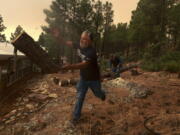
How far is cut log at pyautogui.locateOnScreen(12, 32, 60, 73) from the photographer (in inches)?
155

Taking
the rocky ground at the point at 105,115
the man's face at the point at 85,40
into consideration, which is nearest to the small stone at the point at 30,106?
the rocky ground at the point at 105,115

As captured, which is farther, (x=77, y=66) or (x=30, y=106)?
(x=30, y=106)

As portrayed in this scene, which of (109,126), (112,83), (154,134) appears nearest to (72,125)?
(109,126)

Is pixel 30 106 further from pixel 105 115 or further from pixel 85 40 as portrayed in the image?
pixel 85 40

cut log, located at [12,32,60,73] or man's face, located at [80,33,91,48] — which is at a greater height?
man's face, located at [80,33,91,48]

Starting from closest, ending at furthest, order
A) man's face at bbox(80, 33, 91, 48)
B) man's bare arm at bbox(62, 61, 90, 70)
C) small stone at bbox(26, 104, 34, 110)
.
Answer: man's bare arm at bbox(62, 61, 90, 70)
man's face at bbox(80, 33, 91, 48)
small stone at bbox(26, 104, 34, 110)

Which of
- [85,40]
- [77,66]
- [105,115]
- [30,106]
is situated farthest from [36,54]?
[30,106]

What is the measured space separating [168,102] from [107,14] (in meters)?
33.5

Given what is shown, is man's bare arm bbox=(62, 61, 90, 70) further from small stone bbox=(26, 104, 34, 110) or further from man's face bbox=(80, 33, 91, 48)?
small stone bbox=(26, 104, 34, 110)

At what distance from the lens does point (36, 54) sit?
4.26 m

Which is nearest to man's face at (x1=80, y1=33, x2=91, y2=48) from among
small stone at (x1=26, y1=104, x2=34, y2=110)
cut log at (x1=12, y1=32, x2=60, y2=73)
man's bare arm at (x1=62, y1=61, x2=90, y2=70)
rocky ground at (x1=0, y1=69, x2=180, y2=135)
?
man's bare arm at (x1=62, y1=61, x2=90, y2=70)

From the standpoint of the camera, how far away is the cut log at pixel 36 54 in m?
3.94

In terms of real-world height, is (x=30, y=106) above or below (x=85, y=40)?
below

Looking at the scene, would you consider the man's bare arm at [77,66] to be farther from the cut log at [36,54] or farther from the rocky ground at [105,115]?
the rocky ground at [105,115]
